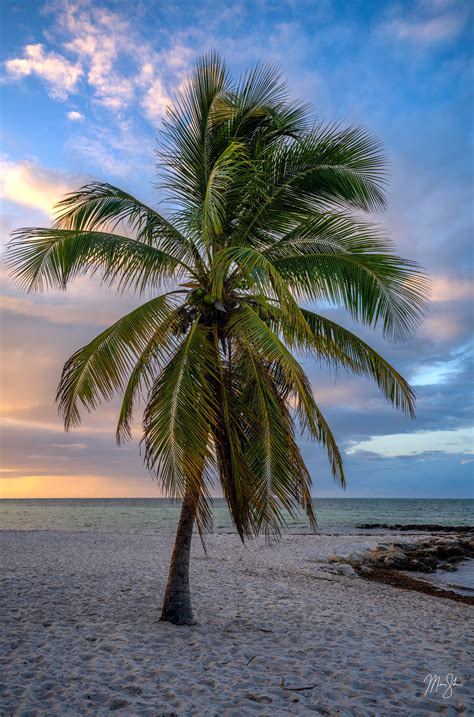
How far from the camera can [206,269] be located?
766 cm

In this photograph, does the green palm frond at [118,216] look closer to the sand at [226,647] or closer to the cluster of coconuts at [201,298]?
the cluster of coconuts at [201,298]

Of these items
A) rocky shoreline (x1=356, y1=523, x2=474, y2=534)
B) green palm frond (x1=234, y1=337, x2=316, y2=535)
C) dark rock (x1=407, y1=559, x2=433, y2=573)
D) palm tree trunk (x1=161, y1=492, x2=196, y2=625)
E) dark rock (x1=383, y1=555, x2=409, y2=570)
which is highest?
green palm frond (x1=234, y1=337, x2=316, y2=535)

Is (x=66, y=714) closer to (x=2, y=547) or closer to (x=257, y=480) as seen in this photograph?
(x=257, y=480)

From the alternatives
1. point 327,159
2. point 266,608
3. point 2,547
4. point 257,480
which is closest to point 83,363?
point 257,480

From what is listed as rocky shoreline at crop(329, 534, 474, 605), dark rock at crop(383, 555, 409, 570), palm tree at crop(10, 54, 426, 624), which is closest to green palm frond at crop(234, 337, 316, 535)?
palm tree at crop(10, 54, 426, 624)

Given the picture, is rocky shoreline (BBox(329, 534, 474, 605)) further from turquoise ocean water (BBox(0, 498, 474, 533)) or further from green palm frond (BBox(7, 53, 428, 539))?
green palm frond (BBox(7, 53, 428, 539))

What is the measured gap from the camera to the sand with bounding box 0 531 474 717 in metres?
5.16

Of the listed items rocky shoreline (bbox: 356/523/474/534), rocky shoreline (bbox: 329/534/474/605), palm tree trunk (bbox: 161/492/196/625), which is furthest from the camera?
rocky shoreline (bbox: 356/523/474/534)

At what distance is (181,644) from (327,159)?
23.4ft

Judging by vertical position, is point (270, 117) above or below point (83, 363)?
above

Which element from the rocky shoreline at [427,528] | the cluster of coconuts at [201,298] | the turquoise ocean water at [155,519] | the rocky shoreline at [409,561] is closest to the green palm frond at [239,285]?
the cluster of coconuts at [201,298]

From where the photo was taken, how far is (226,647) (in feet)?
22.3

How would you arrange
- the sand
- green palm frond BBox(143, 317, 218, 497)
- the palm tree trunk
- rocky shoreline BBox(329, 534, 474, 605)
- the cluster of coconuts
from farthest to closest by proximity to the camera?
rocky shoreline BBox(329, 534, 474, 605) < the palm tree trunk < the cluster of coconuts < green palm frond BBox(143, 317, 218, 497) < the sand

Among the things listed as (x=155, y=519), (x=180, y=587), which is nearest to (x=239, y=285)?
(x=180, y=587)
